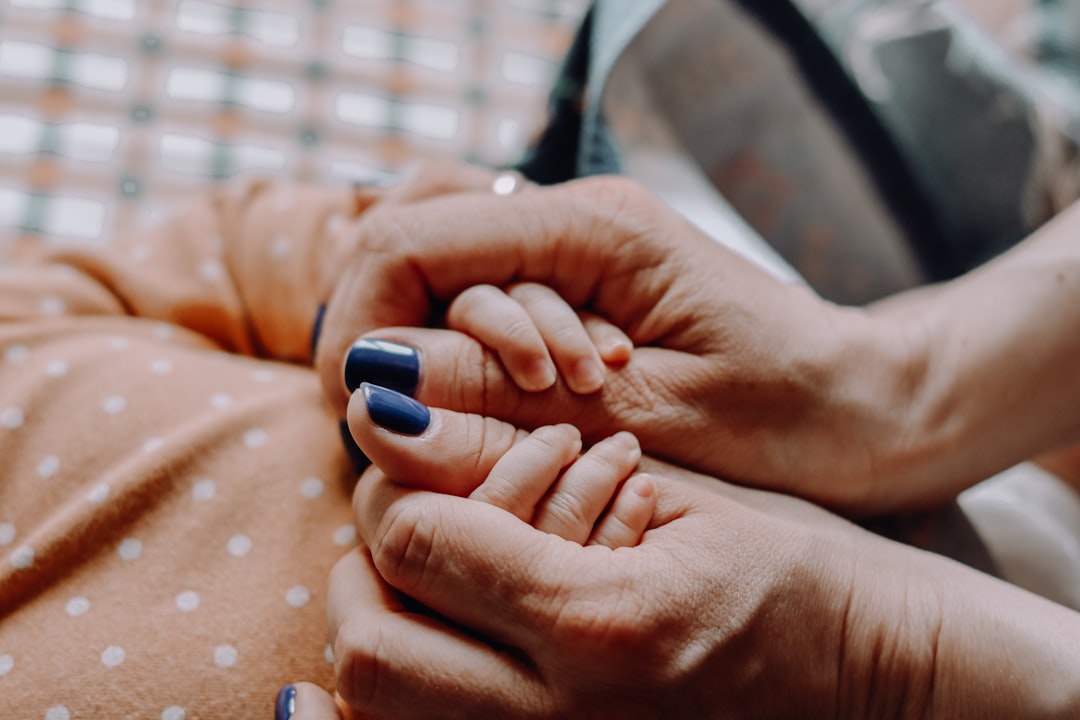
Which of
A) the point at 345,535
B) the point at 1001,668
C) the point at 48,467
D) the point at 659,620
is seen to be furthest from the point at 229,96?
the point at 1001,668

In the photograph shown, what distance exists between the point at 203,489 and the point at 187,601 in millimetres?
94

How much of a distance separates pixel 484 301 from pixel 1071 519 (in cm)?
69

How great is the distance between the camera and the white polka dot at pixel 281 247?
849mm

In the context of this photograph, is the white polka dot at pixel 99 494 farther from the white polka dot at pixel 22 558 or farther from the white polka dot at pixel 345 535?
the white polka dot at pixel 345 535

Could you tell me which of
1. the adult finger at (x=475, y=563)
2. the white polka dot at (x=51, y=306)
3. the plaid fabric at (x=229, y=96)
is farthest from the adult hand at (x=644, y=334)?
the plaid fabric at (x=229, y=96)

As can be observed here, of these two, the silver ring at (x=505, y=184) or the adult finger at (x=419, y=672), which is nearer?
the adult finger at (x=419, y=672)

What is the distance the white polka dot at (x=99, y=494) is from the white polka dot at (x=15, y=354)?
0.60 feet

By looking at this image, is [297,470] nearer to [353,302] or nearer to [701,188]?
[353,302]

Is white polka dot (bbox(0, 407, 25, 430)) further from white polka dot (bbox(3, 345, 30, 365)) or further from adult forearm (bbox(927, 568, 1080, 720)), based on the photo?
adult forearm (bbox(927, 568, 1080, 720))

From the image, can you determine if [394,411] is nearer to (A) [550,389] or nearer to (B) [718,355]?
(A) [550,389]

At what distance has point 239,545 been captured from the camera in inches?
24.0

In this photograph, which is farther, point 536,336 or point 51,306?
point 51,306

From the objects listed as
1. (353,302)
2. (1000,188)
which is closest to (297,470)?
(353,302)

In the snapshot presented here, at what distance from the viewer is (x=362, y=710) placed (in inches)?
19.1
